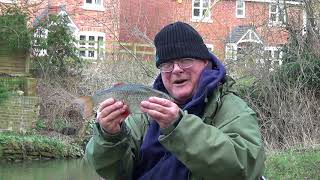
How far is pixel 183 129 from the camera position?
2.96 metres

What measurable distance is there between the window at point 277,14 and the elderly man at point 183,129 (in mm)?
13748

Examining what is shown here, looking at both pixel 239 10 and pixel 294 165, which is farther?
pixel 239 10

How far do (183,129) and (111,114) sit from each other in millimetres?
459

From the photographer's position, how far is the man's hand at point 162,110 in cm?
297

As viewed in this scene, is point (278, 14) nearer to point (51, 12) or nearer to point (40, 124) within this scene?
point (40, 124)

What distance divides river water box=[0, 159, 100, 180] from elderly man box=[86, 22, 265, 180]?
12.0 meters

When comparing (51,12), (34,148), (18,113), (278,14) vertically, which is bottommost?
(34,148)

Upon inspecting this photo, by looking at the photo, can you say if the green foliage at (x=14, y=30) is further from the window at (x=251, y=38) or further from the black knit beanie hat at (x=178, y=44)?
the black knit beanie hat at (x=178, y=44)

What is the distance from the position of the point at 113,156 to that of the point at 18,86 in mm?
22495

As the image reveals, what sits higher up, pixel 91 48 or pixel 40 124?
pixel 91 48

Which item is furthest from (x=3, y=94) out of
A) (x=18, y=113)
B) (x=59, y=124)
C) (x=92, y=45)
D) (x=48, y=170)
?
(x=92, y=45)

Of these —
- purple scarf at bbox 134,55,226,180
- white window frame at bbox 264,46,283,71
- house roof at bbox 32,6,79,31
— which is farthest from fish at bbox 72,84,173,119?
house roof at bbox 32,6,79,31

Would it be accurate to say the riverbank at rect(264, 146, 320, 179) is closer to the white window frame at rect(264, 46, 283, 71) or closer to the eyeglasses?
the white window frame at rect(264, 46, 283, 71)

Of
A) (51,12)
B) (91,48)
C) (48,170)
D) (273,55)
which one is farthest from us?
(51,12)
